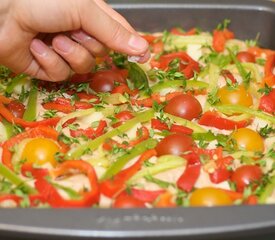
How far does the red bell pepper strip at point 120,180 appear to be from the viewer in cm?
174

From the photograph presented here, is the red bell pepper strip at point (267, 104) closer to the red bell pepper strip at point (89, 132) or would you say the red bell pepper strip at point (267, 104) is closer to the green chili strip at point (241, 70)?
the green chili strip at point (241, 70)

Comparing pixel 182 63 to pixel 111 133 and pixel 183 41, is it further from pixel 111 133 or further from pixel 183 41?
pixel 111 133

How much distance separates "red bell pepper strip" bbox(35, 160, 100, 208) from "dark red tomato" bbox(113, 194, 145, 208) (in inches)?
2.6

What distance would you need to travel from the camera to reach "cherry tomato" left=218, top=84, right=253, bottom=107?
7.30 feet

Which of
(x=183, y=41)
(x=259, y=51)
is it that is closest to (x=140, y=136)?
(x=183, y=41)

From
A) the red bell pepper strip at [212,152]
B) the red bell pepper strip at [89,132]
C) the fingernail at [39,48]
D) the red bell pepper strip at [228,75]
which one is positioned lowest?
the red bell pepper strip at [89,132]

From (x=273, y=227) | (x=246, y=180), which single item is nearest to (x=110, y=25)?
(x=246, y=180)

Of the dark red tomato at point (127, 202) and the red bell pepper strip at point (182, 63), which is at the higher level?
the red bell pepper strip at point (182, 63)

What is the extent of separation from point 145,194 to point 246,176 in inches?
13.2

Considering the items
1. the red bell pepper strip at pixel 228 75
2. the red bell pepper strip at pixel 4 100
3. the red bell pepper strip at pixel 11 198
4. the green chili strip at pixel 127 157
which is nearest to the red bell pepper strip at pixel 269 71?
the red bell pepper strip at pixel 228 75

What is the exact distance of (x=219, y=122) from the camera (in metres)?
2.11

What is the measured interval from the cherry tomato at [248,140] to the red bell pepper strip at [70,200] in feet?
1.82

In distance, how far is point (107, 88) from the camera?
7.63 ft

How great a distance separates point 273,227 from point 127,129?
2.40 feet
